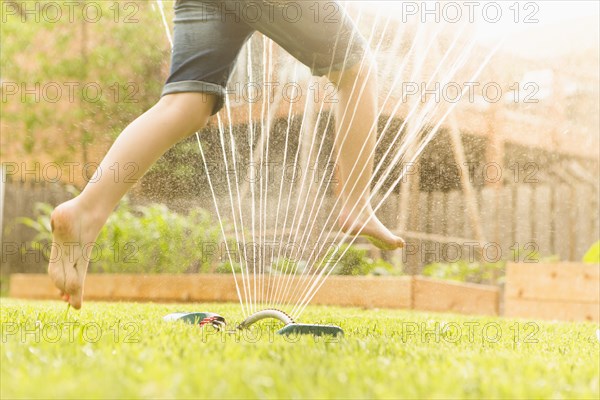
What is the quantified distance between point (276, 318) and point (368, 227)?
52cm

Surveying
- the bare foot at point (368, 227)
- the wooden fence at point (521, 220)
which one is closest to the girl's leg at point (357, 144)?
the bare foot at point (368, 227)

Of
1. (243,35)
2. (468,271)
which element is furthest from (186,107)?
(468,271)

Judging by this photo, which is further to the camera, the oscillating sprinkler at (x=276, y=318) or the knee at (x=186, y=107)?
the knee at (x=186, y=107)

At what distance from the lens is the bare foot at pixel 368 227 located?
6.96ft

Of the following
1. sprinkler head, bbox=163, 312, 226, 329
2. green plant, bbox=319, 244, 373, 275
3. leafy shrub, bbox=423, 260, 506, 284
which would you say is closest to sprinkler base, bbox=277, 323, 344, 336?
sprinkler head, bbox=163, 312, 226, 329

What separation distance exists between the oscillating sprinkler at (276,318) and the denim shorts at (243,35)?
0.56 meters

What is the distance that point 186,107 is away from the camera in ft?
6.05

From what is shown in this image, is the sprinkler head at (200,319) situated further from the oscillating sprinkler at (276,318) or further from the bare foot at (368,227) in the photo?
the bare foot at (368,227)

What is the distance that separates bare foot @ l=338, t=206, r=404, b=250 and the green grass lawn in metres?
0.53

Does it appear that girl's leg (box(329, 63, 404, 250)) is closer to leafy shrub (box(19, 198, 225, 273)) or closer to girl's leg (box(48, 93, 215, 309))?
girl's leg (box(48, 93, 215, 309))

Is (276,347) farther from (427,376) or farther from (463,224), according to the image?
(463,224)

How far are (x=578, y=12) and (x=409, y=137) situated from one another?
8.74ft

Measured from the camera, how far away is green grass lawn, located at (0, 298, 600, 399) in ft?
2.78

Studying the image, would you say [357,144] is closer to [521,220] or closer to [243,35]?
[243,35]
